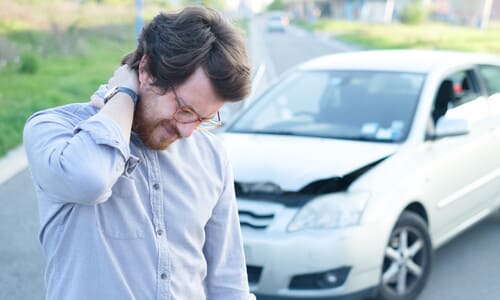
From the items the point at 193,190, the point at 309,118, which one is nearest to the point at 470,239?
the point at 309,118

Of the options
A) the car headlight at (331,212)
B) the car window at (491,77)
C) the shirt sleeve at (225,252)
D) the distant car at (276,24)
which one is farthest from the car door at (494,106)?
the distant car at (276,24)

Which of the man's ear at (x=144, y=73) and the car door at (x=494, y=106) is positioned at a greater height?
the man's ear at (x=144, y=73)

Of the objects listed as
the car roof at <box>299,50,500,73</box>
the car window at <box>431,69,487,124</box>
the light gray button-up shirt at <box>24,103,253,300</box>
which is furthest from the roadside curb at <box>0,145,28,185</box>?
the light gray button-up shirt at <box>24,103,253,300</box>

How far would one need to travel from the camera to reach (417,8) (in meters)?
50.0

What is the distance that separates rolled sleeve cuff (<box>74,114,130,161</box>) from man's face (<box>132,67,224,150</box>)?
0.41ft

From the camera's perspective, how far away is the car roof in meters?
4.95

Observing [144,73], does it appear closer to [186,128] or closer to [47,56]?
[186,128]

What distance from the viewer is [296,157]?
411 cm

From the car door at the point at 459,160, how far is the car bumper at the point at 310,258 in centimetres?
79

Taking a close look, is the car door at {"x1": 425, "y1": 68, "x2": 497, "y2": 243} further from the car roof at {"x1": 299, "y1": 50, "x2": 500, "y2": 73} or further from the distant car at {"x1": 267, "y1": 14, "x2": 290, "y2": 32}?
the distant car at {"x1": 267, "y1": 14, "x2": 290, "y2": 32}

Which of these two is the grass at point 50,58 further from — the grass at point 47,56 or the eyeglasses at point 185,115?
the eyeglasses at point 185,115

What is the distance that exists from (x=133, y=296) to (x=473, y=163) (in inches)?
151

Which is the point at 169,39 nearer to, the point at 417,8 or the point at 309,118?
the point at 309,118

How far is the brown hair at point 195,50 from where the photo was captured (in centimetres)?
147
